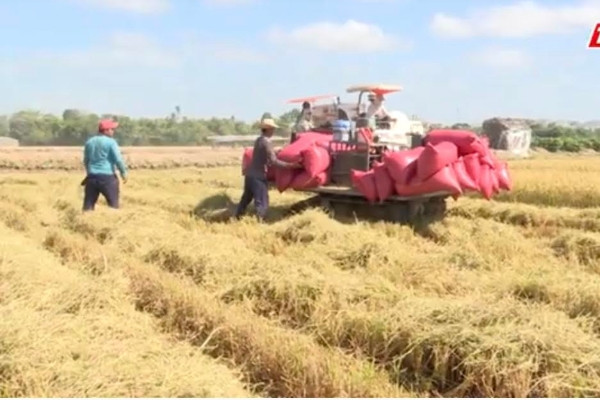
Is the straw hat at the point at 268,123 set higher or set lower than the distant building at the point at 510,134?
higher

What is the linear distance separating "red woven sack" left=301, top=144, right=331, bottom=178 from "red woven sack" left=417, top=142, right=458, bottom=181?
4.95 ft

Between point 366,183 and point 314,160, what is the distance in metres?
0.87

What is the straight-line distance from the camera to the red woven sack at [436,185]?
8359mm

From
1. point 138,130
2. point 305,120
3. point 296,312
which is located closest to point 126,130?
point 138,130

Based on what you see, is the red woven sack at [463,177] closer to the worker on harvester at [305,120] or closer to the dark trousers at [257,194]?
the dark trousers at [257,194]

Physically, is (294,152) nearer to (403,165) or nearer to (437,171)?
(403,165)

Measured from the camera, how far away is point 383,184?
8.83 m

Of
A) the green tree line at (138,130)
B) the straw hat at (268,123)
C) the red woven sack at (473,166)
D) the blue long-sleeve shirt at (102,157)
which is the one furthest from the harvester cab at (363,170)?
the green tree line at (138,130)

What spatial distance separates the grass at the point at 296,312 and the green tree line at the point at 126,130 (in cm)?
6810

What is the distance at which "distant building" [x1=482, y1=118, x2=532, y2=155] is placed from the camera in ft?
156

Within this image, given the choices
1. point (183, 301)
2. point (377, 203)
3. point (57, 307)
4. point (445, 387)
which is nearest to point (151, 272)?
point (183, 301)

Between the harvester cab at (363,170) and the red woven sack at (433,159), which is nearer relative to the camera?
the red woven sack at (433,159)

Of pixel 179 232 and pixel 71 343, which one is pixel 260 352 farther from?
pixel 179 232

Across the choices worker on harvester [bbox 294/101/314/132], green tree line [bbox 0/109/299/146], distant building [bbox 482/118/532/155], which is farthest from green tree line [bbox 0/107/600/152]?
worker on harvester [bbox 294/101/314/132]
